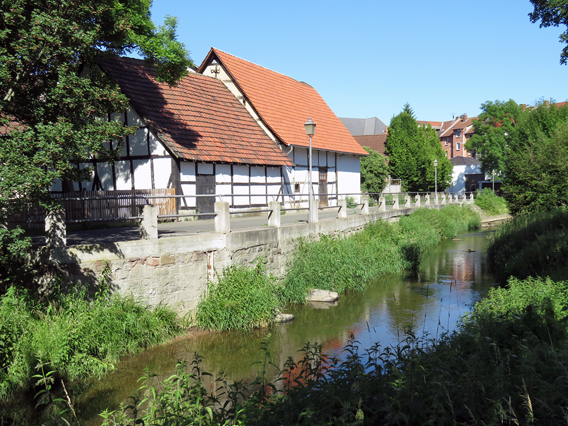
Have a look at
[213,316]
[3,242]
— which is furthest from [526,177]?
[3,242]

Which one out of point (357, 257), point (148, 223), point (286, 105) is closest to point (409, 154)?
point (286, 105)

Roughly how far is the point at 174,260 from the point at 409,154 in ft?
128

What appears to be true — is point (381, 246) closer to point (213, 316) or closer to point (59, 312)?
point (213, 316)

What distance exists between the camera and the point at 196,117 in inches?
816

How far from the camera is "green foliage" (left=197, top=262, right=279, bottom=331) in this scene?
10984 millimetres

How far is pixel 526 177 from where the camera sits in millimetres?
22875

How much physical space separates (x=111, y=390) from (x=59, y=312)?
1866 millimetres

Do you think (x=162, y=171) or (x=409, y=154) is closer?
(x=162, y=171)

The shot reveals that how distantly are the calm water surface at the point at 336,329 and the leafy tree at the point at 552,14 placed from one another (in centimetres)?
730

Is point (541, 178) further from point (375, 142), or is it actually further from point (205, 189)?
point (375, 142)

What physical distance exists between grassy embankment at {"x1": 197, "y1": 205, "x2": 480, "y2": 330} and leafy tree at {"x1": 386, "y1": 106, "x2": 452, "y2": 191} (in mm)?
22177

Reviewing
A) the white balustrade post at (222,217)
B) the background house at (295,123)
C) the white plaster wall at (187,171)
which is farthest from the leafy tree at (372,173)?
the white balustrade post at (222,217)

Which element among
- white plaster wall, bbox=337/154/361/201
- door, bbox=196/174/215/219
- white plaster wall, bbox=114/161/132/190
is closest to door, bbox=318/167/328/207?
white plaster wall, bbox=337/154/361/201

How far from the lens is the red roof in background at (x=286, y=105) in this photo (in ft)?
81.8
